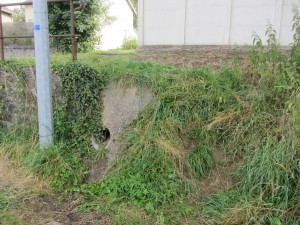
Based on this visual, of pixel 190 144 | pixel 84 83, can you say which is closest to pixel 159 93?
pixel 190 144

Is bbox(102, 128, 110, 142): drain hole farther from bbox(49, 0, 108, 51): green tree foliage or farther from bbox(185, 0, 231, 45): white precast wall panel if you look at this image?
bbox(49, 0, 108, 51): green tree foliage

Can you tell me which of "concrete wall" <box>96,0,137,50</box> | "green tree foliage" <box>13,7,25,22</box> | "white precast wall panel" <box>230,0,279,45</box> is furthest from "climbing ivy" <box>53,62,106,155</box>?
"green tree foliage" <box>13,7,25,22</box>

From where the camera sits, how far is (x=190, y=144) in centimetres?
362

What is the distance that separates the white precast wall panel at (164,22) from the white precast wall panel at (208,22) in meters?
0.20

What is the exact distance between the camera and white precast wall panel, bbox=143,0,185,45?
21.4ft

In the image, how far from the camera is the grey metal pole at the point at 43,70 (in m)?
3.82

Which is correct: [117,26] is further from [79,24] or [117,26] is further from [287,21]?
[287,21]

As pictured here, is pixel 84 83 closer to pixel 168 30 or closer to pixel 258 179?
pixel 258 179

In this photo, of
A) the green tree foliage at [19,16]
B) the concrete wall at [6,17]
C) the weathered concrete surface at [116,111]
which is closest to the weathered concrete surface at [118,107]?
the weathered concrete surface at [116,111]

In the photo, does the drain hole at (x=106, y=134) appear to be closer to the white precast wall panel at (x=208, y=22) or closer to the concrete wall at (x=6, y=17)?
the white precast wall panel at (x=208, y=22)

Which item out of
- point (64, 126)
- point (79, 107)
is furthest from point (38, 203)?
point (79, 107)

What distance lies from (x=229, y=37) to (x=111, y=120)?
370 centimetres

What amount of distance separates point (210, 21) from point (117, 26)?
15.0 metres

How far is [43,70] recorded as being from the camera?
12.7 ft
